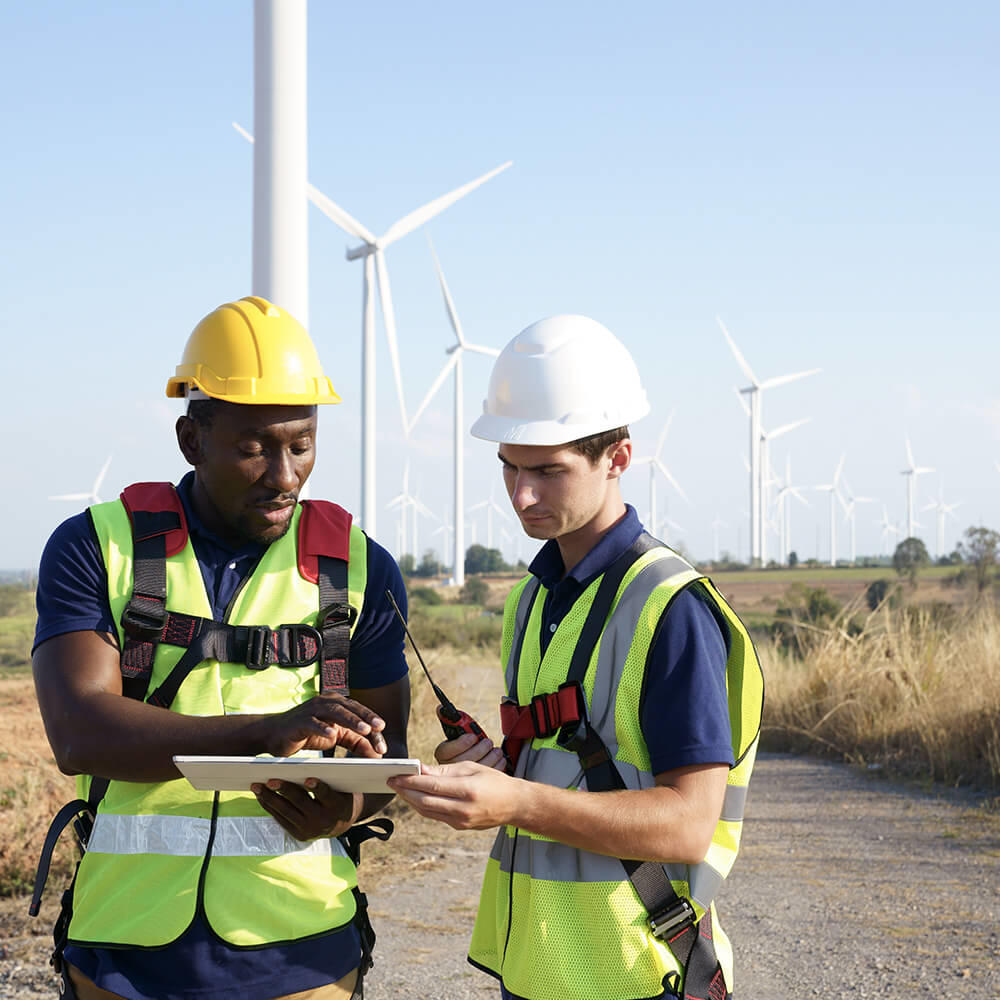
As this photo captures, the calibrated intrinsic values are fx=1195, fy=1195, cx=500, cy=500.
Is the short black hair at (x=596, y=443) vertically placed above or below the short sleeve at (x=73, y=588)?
above

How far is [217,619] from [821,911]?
5.85 meters

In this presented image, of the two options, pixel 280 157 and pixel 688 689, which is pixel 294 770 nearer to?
pixel 688 689

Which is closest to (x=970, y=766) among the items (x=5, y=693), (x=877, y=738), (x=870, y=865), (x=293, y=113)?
(x=877, y=738)

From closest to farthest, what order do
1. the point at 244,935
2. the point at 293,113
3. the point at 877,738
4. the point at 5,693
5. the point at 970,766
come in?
the point at 244,935 < the point at 293,113 < the point at 970,766 < the point at 877,738 < the point at 5,693

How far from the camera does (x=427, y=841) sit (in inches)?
356

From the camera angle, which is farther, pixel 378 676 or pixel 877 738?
pixel 877 738

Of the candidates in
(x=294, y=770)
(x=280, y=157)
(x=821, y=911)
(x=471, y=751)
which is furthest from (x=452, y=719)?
(x=821, y=911)

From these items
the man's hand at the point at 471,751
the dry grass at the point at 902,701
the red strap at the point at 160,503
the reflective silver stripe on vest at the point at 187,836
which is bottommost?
the dry grass at the point at 902,701

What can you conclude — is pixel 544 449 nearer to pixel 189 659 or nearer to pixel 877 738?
pixel 189 659

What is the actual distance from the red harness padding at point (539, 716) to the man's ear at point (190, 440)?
3.07ft

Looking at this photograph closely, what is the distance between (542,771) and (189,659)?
0.80 m

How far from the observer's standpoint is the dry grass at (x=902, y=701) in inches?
447

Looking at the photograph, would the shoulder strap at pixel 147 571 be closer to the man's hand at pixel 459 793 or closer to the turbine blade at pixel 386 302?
the man's hand at pixel 459 793

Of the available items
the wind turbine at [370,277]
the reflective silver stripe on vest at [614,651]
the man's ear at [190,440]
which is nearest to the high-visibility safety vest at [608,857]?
the reflective silver stripe on vest at [614,651]
